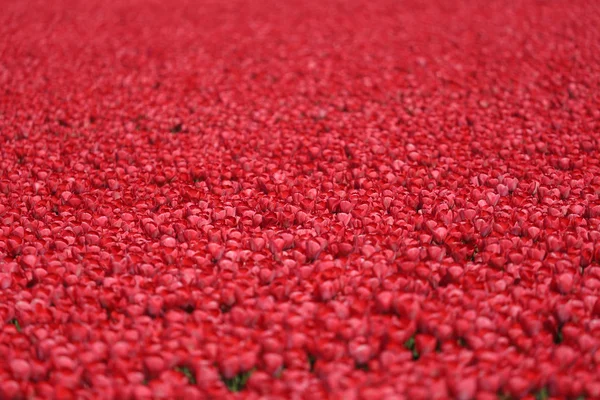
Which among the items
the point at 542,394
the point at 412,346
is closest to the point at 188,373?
the point at 412,346

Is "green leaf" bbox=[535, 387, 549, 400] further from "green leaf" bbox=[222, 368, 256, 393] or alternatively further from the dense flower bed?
"green leaf" bbox=[222, 368, 256, 393]

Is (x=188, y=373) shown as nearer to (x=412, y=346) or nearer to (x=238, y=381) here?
(x=238, y=381)

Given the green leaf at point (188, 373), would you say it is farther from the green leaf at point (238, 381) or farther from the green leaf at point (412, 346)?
the green leaf at point (412, 346)

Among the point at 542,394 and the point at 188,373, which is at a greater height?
the point at 188,373

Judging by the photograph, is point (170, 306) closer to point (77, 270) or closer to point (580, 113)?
point (77, 270)

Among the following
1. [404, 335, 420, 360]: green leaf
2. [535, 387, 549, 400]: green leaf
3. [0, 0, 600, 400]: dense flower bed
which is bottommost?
[535, 387, 549, 400]: green leaf

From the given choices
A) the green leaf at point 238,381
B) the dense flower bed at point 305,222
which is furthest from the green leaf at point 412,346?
the green leaf at point 238,381

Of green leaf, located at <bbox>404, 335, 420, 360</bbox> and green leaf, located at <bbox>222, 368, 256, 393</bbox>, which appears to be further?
green leaf, located at <bbox>404, 335, 420, 360</bbox>

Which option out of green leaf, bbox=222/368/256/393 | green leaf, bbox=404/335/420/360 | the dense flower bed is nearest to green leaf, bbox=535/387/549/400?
the dense flower bed
